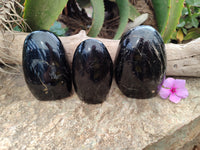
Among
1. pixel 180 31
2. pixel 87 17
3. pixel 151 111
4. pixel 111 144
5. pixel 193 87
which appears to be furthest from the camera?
pixel 87 17

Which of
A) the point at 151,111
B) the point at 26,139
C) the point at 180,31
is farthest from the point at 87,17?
the point at 26,139

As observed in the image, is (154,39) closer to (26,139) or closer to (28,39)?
(28,39)

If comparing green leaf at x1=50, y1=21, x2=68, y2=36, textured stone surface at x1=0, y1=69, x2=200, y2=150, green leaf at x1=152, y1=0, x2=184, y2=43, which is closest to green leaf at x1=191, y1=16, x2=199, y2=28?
green leaf at x1=152, y1=0, x2=184, y2=43

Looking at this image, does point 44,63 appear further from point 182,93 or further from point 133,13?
point 133,13

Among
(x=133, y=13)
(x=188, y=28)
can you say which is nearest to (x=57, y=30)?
(x=133, y=13)

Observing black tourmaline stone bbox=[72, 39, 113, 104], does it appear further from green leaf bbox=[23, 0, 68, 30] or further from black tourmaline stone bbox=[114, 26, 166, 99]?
green leaf bbox=[23, 0, 68, 30]
